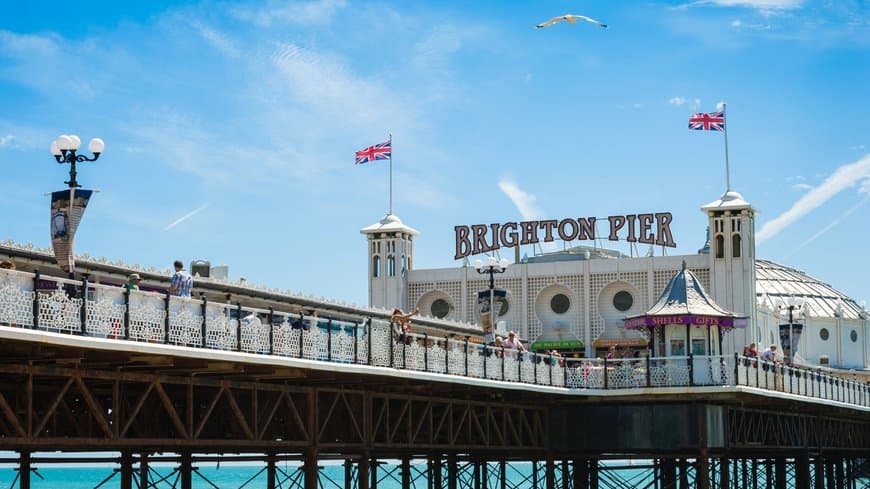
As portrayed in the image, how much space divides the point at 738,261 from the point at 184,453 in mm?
45790

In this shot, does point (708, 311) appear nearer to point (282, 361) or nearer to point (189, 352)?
point (282, 361)

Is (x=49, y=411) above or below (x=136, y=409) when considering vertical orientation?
below

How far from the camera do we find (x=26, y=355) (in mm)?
28172

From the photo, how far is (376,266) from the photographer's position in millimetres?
89438

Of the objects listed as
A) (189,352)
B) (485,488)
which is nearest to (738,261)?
(485,488)

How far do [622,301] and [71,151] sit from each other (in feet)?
191

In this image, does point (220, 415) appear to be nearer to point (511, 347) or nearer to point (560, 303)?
point (511, 347)

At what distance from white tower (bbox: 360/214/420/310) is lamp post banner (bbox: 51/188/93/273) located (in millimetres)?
59465

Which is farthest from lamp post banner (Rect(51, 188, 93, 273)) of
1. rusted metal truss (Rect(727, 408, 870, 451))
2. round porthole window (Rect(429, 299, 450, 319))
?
round porthole window (Rect(429, 299, 450, 319))

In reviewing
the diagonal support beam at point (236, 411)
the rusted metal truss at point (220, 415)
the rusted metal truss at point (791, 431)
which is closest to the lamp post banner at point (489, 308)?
the rusted metal truss at point (220, 415)

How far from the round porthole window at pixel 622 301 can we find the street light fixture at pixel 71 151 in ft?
188

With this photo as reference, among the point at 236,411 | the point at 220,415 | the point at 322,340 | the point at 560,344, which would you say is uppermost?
the point at 560,344

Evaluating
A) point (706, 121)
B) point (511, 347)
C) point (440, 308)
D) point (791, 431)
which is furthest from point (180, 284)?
point (440, 308)

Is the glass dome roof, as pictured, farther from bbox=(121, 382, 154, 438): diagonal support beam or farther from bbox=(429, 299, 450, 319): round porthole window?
bbox=(121, 382, 154, 438): diagonal support beam
